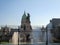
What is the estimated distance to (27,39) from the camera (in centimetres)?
905

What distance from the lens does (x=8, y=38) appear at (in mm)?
8875

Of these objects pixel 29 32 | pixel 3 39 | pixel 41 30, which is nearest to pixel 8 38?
pixel 3 39

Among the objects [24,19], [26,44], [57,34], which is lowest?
[26,44]

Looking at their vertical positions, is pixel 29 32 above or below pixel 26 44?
above

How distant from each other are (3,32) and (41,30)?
2.23 metres

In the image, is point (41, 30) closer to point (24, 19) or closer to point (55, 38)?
point (55, 38)

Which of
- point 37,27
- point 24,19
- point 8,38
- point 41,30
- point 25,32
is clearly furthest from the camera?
point 24,19

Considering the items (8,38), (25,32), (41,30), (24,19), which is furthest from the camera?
(24,19)

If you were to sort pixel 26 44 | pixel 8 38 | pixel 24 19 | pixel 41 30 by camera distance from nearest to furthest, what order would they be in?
1. pixel 41 30
2. pixel 26 44
3. pixel 8 38
4. pixel 24 19

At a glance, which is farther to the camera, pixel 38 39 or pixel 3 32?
pixel 38 39

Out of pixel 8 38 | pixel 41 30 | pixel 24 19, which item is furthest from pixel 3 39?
pixel 24 19

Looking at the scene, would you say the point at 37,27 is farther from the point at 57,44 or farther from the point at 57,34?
the point at 57,34

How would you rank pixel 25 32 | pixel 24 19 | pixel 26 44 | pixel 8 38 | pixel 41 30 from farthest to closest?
pixel 24 19, pixel 8 38, pixel 26 44, pixel 25 32, pixel 41 30

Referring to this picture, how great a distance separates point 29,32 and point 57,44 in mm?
1587
